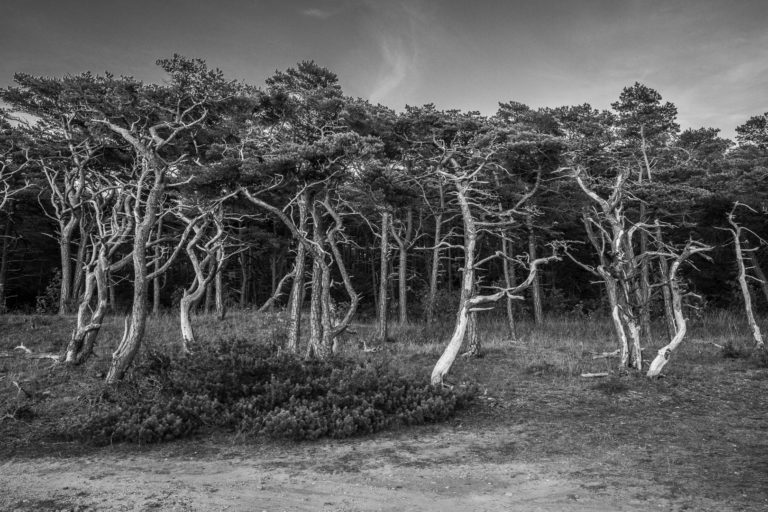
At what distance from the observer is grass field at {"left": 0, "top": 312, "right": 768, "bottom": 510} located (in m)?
6.47

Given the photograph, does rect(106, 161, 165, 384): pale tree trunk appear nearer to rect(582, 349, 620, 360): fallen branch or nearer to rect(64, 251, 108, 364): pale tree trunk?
rect(64, 251, 108, 364): pale tree trunk

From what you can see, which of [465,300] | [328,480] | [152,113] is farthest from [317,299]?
[328,480]

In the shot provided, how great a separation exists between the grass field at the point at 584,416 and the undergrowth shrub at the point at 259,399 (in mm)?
440

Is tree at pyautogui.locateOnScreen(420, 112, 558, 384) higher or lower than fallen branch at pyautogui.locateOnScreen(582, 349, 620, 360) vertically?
higher

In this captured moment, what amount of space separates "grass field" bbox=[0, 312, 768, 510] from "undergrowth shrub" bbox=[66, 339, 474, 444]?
440 millimetres

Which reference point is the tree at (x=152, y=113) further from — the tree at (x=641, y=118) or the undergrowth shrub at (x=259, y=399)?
the tree at (x=641, y=118)

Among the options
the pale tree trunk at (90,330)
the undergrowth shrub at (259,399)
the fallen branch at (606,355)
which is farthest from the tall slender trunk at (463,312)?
the pale tree trunk at (90,330)

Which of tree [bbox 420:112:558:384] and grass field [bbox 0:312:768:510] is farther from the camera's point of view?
tree [bbox 420:112:558:384]

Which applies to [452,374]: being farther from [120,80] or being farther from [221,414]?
[120,80]

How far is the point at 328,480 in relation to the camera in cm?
653

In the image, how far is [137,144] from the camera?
12.3 meters

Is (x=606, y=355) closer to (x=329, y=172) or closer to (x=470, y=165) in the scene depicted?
(x=470, y=165)

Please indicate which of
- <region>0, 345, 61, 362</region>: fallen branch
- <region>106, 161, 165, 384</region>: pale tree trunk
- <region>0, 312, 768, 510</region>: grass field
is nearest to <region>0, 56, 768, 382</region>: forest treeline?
<region>106, 161, 165, 384</region>: pale tree trunk

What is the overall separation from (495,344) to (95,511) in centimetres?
1632
